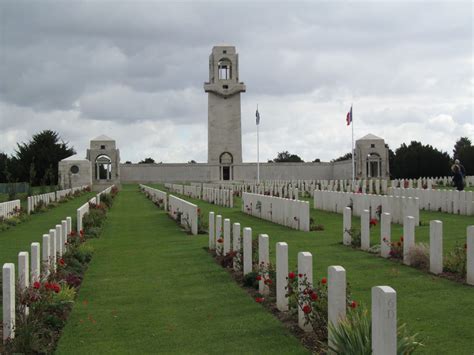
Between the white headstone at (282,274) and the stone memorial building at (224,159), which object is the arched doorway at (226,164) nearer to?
the stone memorial building at (224,159)

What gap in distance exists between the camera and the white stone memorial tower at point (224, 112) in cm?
5894

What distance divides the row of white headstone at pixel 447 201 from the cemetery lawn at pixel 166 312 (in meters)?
8.48

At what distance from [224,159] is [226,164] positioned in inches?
24.1

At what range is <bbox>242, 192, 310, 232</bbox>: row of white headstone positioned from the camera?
13711 millimetres

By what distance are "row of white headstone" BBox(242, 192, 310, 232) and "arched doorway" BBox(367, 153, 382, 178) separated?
1304 inches

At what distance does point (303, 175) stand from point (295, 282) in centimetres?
5713

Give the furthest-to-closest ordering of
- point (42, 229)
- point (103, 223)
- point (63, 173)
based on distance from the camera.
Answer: point (63, 173)
point (103, 223)
point (42, 229)

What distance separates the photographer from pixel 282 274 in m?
6.54

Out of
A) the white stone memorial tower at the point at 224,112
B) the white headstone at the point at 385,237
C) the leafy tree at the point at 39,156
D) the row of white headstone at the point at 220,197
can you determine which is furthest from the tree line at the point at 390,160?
the white headstone at the point at 385,237

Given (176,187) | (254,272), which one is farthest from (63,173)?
(254,272)

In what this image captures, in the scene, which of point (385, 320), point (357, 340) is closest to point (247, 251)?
point (357, 340)

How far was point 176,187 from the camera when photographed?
40281 millimetres

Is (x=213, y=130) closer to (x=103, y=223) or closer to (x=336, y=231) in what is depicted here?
(x=103, y=223)

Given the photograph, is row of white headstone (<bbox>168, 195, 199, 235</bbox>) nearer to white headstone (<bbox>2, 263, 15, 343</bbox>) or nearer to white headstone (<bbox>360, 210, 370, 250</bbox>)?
white headstone (<bbox>360, 210, 370, 250</bbox>)
